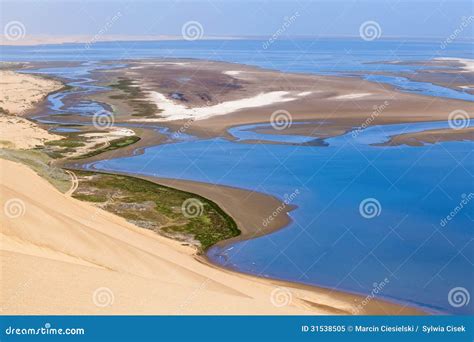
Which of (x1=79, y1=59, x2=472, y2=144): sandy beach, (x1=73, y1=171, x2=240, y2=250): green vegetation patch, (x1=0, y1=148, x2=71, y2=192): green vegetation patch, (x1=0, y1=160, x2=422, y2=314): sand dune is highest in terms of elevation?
(x1=79, y1=59, x2=472, y2=144): sandy beach

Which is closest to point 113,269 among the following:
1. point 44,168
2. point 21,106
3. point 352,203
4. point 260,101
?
point 352,203

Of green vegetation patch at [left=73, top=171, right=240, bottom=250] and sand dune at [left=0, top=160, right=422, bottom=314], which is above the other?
green vegetation patch at [left=73, top=171, right=240, bottom=250]

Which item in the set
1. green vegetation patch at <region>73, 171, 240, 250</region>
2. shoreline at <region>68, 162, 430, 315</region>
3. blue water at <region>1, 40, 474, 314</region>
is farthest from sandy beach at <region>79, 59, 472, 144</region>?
green vegetation patch at <region>73, 171, 240, 250</region>

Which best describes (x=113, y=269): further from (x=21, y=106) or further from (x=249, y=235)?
(x=21, y=106)

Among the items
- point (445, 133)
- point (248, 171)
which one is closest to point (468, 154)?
point (445, 133)

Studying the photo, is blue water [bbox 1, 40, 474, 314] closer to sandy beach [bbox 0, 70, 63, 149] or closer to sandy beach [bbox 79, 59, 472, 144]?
sandy beach [bbox 79, 59, 472, 144]

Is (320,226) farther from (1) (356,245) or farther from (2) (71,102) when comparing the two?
(2) (71,102)
